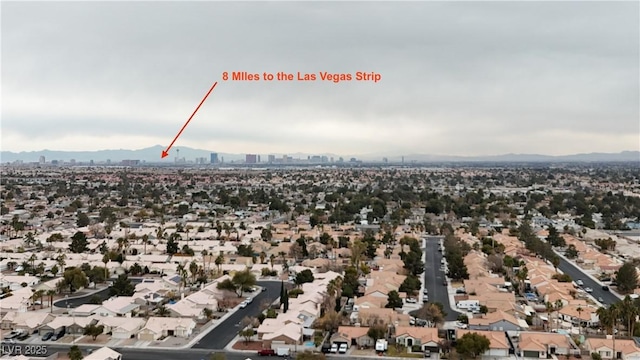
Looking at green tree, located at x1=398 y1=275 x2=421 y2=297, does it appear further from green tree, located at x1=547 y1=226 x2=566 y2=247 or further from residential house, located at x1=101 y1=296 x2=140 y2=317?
green tree, located at x1=547 y1=226 x2=566 y2=247

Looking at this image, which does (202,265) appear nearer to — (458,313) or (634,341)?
(458,313)

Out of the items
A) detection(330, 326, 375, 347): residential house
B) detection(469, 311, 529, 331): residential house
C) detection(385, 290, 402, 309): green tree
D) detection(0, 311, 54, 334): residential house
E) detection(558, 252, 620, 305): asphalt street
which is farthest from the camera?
detection(558, 252, 620, 305): asphalt street

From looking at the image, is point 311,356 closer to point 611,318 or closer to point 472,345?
point 472,345

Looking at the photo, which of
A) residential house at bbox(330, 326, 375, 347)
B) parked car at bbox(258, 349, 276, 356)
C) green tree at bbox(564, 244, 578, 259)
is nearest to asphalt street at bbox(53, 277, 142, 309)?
parked car at bbox(258, 349, 276, 356)

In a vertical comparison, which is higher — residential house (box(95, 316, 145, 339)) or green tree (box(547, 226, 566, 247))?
green tree (box(547, 226, 566, 247))

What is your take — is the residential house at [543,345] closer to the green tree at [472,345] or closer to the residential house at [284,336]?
the green tree at [472,345]

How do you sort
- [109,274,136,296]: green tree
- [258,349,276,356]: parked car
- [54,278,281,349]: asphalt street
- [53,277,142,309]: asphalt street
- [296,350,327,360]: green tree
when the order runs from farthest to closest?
[109,274,136,296]: green tree, [53,277,142,309]: asphalt street, [54,278,281,349]: asphalt street, [258,349,276,356]: parked car, [296,350,327,360]: green tree

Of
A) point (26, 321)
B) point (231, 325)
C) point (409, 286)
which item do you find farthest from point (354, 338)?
point (26, 321)
